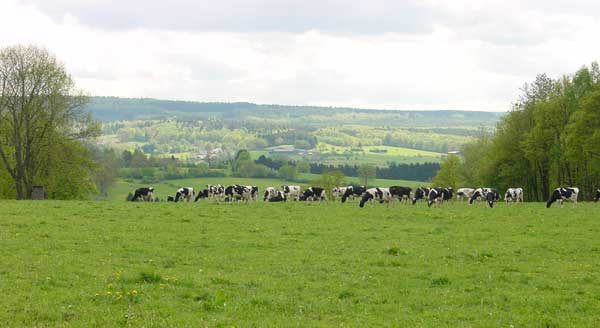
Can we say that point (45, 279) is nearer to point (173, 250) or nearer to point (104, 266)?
point (104, 266)

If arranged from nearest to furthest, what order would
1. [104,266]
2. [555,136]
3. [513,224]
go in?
[104,266]
[513,224]
[555,136]

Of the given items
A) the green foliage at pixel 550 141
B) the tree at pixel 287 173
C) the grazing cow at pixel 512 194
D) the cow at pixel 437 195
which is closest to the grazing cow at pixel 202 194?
the cow at pixel 437 195

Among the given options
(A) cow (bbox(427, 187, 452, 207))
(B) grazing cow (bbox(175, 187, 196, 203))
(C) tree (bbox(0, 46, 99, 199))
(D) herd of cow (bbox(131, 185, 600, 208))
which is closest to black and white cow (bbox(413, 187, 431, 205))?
(D) herd of cow (bbox(131, 185, 600, 208))

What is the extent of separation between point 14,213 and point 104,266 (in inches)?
668

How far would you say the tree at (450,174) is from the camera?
9069 cm

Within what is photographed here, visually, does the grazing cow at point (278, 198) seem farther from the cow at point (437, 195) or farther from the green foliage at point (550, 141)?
the green foliage at point (550, 141)

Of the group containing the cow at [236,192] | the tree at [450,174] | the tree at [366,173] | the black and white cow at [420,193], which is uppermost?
the black and white cow at [420,193]

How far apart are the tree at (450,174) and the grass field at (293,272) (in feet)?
189

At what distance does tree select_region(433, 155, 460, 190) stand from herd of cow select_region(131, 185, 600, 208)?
31.4 m

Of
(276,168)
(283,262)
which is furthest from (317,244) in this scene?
(276,168)

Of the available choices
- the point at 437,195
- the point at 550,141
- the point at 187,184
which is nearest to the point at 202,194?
the point at 437,195

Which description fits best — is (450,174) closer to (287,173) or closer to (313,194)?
(313,194)

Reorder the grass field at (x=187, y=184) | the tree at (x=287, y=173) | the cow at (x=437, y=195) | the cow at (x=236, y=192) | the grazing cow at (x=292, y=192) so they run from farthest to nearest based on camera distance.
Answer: the tree at (x=287, y=173)
the grass field at (x=187, y=184)
the grazing cow at (x=292, y=192)
the cow at (x=236, y=192)
the cow at (x=437, y=195)

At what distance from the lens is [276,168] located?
5468 inches
